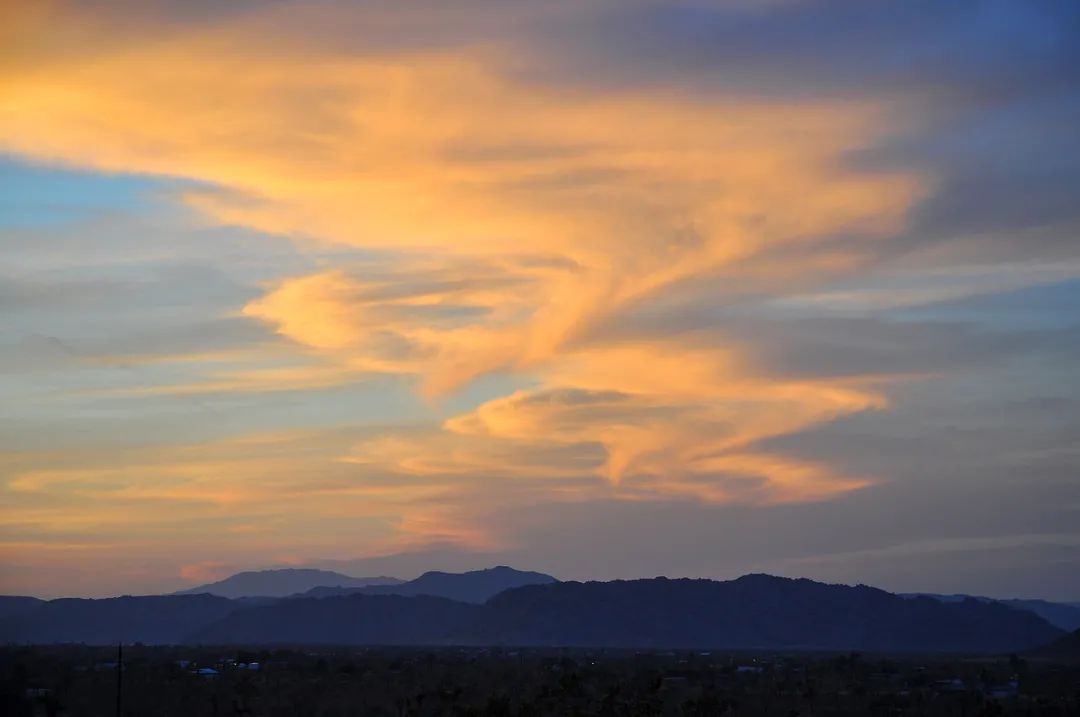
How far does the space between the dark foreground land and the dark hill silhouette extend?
36.0 metres

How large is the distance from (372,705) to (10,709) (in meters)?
22.6

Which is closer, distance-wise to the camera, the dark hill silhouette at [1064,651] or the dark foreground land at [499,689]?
the dark foreground land at [499,689]

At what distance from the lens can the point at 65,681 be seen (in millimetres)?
70812

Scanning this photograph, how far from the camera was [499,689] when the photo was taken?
72562 millimetres

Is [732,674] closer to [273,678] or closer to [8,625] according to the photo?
[273,678]

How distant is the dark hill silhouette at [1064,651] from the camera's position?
133750mm

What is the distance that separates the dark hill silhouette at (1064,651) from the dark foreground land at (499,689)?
36.0 m

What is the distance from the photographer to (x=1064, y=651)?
138 m

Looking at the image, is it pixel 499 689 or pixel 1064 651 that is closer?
pixel 499 689

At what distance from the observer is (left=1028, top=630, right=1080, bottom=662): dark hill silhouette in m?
134

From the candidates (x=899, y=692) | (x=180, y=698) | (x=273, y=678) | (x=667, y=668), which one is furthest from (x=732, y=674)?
(x=180, y=698)

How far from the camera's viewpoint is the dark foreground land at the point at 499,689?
60.3 meters

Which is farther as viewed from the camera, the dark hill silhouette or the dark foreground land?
the dark hill silhouette

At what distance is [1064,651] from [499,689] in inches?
3370
